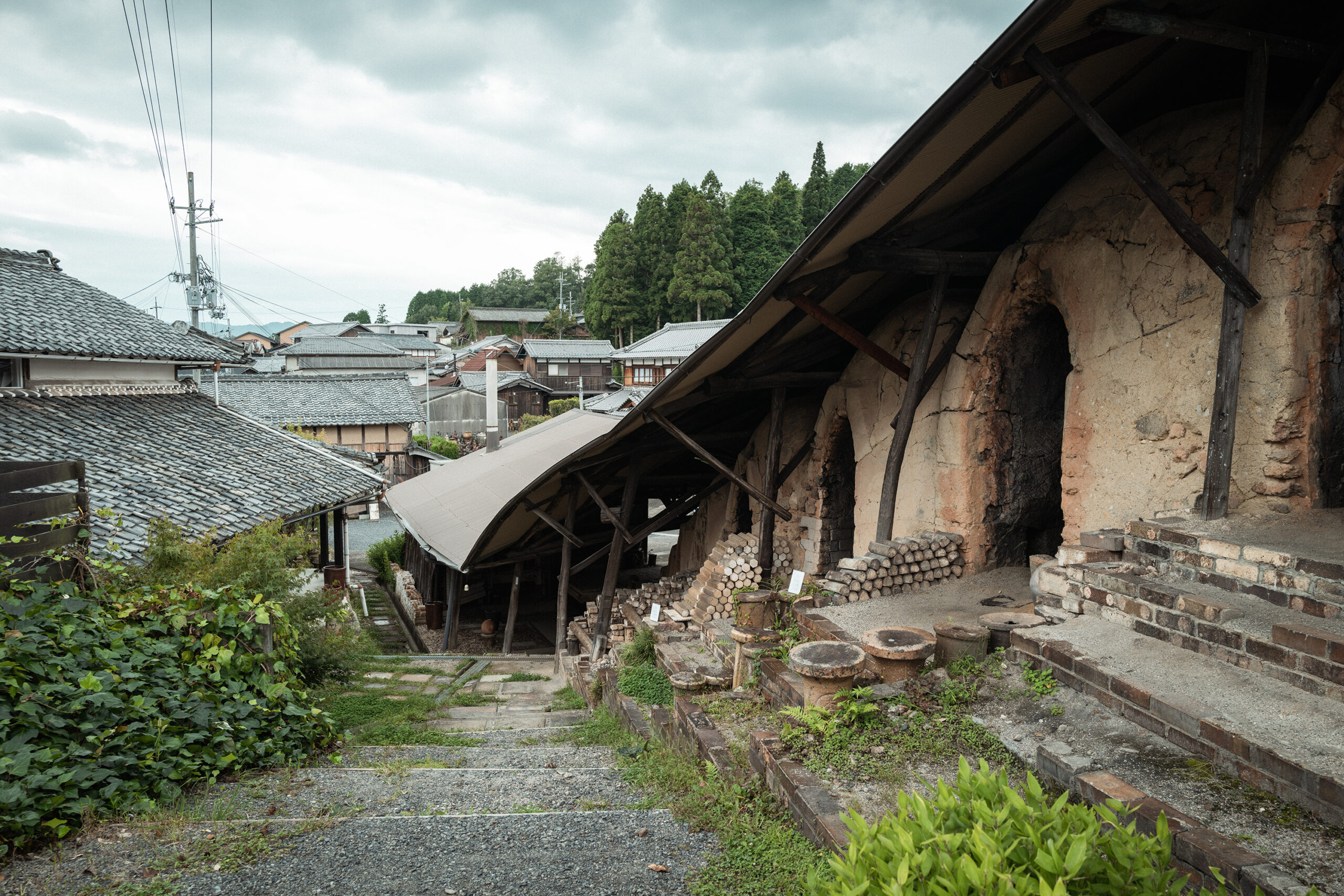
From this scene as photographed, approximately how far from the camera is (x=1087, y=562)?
5.29 m

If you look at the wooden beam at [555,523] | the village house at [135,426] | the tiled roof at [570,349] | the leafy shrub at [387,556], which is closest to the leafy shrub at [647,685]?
the wooden beam at [555,523]

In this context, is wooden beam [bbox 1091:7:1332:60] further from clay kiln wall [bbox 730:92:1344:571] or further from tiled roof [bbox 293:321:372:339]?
tiled roof [bbox 293:321:372:339]

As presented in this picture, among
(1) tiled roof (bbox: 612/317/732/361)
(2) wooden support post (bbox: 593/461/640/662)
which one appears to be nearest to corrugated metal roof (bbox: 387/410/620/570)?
(2) wooden support post (bbox: 593/461/640/662)

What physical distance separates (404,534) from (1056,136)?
19.5m

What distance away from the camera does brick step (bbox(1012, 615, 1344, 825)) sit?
10.4ft

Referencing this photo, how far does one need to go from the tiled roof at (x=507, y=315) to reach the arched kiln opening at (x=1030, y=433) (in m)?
58.1

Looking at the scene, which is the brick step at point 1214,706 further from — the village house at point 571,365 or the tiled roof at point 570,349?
the village house at point 571,365

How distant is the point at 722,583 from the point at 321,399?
84.9 feet

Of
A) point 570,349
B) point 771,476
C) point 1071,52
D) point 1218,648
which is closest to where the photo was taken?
point 1218,648

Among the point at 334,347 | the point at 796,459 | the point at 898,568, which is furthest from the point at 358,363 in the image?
the point at 898,568

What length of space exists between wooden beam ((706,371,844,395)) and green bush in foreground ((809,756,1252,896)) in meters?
6.35

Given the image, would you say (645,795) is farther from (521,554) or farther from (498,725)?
(521,554)

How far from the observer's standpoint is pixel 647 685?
7.93 metres

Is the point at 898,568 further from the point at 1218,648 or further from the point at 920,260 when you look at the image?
the point at 1218,648
